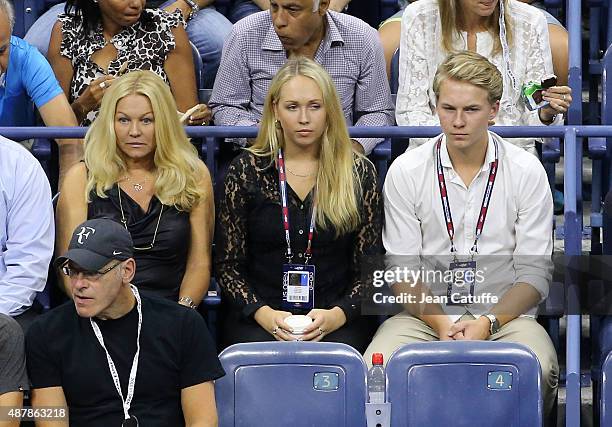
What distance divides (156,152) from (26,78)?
87 cm

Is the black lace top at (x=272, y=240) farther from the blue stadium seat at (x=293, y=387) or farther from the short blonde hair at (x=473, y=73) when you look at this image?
the blue stadium seat at (x=293, y=387)

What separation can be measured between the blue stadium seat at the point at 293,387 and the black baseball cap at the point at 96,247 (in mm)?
493

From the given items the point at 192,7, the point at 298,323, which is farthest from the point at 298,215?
the point at 192,7

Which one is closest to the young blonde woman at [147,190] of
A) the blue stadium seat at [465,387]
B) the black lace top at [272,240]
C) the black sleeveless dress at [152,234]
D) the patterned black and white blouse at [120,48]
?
the black sleeveless dress at [152,234]

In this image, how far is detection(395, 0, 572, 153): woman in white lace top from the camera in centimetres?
549

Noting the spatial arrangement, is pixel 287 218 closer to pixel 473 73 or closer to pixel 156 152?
pixel 156 152

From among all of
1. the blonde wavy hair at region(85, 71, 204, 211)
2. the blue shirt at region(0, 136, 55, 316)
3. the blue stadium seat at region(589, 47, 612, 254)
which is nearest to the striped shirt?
the blonde wavy hair at region(85, 71, 204, 211)

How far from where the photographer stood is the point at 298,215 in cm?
489

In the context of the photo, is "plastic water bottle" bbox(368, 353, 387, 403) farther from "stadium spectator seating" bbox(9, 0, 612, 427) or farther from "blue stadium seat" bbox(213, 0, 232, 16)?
"blue stadium seat" bbox(213, 0, 232, 16)

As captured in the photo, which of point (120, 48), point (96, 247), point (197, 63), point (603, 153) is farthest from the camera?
point (197, 63)

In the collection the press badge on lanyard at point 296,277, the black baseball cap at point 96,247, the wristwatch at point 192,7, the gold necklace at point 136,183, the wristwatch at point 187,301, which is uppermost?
the wristwatch at point 192,7

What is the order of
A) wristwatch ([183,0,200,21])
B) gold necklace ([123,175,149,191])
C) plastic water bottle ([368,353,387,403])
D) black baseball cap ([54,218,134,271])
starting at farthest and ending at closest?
wristwatch ([183,0,200,21])
gold necklace ([123,175,149,191])
plastic water bottle ([368,353,387,403])
black baseball cap ([54,218,134,271])

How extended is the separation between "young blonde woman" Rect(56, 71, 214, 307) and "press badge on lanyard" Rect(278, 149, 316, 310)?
1.00 ft

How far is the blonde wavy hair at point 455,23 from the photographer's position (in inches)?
217
